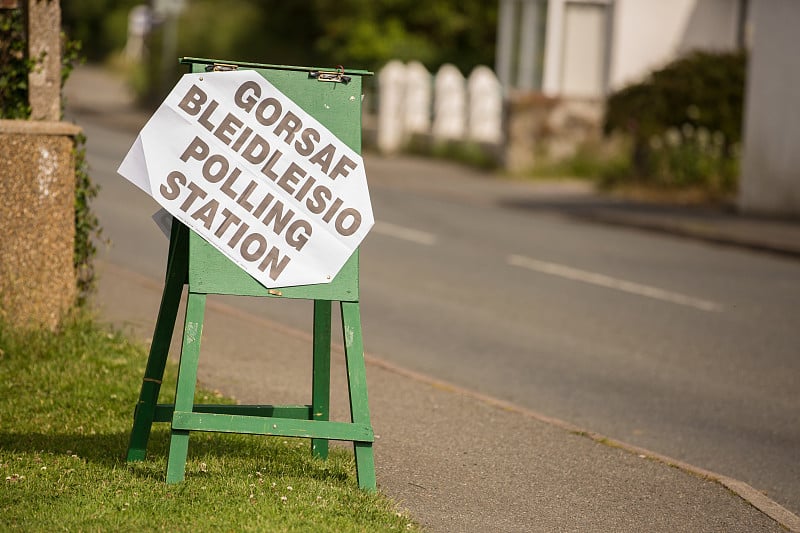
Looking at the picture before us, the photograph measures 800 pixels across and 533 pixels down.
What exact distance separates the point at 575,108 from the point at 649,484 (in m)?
18.3

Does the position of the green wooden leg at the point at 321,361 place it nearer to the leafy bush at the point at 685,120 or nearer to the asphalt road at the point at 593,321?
the asphalt road at the point at 593,321

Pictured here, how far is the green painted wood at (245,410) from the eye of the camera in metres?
4.96

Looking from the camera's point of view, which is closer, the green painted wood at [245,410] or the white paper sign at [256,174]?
the white paper sign at [256,174]

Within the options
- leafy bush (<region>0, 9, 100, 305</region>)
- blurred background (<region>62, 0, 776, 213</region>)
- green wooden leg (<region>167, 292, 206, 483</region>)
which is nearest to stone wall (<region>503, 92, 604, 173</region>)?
blurred background (<region>62, 0, 776, 213</region>)

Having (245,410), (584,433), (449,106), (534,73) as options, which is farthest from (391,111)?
(245,410)

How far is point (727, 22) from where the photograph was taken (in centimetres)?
2619

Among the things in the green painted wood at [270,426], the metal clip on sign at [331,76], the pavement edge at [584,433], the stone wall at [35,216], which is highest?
the metal clip on sign at [331,76]

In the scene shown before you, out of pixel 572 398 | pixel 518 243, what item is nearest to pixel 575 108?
pixel 518 243

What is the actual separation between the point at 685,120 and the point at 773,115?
119 inches

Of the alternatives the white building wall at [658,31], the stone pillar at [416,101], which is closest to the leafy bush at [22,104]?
the white building wall at [658,31]

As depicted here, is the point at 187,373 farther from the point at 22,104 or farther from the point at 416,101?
the point at 416,101

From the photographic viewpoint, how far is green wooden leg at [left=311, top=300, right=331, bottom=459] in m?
4.95

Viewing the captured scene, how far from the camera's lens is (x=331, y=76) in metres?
4.69

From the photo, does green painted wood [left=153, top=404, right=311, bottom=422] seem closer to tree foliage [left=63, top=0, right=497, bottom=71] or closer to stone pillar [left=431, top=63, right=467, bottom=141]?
stone pillar [left=431, top=63, right=467, bottom=141]
